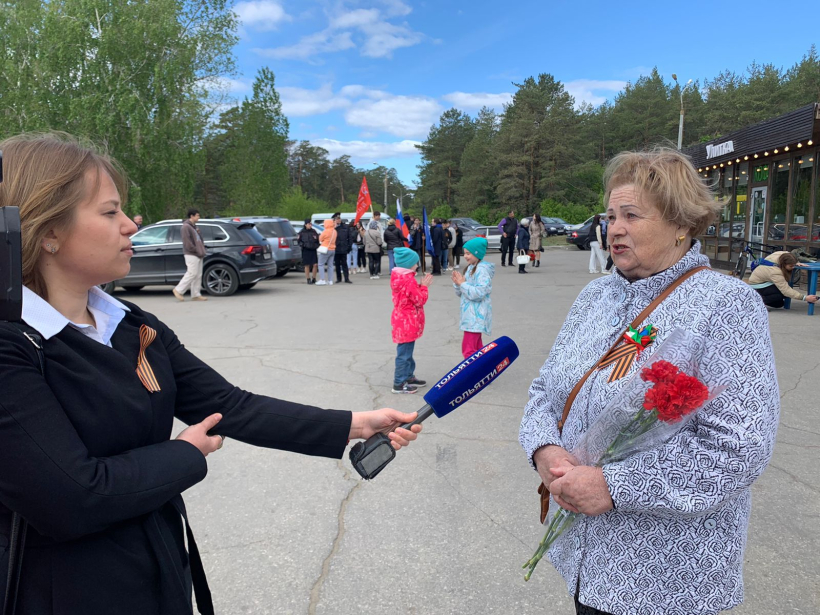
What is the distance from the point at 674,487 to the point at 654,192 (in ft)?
3.08

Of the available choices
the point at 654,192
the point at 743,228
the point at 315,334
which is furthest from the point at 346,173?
the point at 654,192

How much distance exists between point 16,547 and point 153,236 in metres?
15.0

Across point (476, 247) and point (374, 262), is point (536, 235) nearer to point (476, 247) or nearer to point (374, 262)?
point (374, 262)

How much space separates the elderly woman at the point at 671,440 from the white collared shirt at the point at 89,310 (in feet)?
4.32

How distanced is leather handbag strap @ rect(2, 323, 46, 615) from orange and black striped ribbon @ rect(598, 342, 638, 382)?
1.52 metres

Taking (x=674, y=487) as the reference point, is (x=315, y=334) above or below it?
Answer: below

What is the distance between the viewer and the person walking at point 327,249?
54.3 ft

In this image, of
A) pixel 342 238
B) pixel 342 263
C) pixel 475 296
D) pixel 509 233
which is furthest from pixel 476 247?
pixel 509 233

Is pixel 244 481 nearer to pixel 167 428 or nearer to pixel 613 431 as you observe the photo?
pixel 167 428

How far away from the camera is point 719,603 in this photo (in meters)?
1.76

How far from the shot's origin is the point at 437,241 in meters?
20.0

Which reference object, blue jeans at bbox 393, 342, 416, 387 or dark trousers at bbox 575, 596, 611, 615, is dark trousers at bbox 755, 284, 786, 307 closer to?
blue jeans at bbox 393, 342, 416, 387

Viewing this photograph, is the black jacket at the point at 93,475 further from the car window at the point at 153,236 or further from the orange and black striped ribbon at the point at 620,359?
the car window at the point at 153,236

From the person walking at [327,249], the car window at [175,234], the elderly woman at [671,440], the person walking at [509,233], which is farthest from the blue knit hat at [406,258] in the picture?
the person walking at [509,233]
